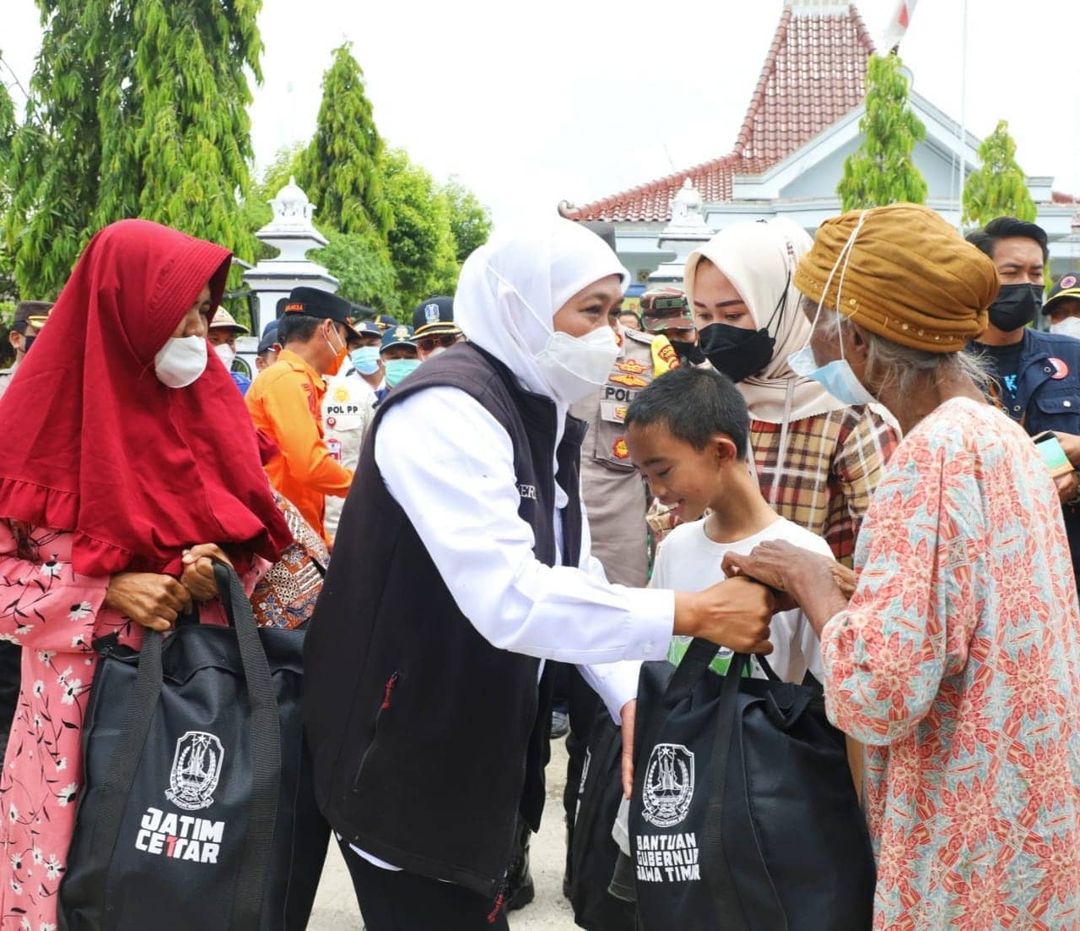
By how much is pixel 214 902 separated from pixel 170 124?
1951 cm

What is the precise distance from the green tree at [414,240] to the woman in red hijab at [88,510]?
1189 inches

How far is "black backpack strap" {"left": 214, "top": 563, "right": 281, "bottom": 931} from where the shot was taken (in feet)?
6.88

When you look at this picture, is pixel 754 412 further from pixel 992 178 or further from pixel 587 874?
pixel 992 178

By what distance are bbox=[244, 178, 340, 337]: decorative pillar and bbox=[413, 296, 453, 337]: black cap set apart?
11.1 ft

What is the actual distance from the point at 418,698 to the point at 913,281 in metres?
1.05

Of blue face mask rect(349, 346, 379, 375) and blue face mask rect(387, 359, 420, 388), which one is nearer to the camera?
blue face mask rect(387, 359, 420, 388)

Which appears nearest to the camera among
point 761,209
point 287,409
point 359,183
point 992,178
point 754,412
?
point 754,412

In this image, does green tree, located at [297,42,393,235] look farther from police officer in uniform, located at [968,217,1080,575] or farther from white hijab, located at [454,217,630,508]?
white hijab, located at [454,217,630,508]

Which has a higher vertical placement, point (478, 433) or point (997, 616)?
point (478, 433)

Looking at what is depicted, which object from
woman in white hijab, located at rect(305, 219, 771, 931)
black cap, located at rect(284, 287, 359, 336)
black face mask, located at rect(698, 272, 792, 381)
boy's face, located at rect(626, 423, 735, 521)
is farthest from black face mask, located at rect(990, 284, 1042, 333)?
black cap, located at rect(284, 287, 359, 336)

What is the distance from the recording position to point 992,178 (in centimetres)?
1848

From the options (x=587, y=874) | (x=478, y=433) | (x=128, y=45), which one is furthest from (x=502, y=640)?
(x=128, y=45)

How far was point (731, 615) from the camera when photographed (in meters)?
1.92

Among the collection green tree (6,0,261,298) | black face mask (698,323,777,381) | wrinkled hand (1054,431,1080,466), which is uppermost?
green tree (6,0,261,298)
